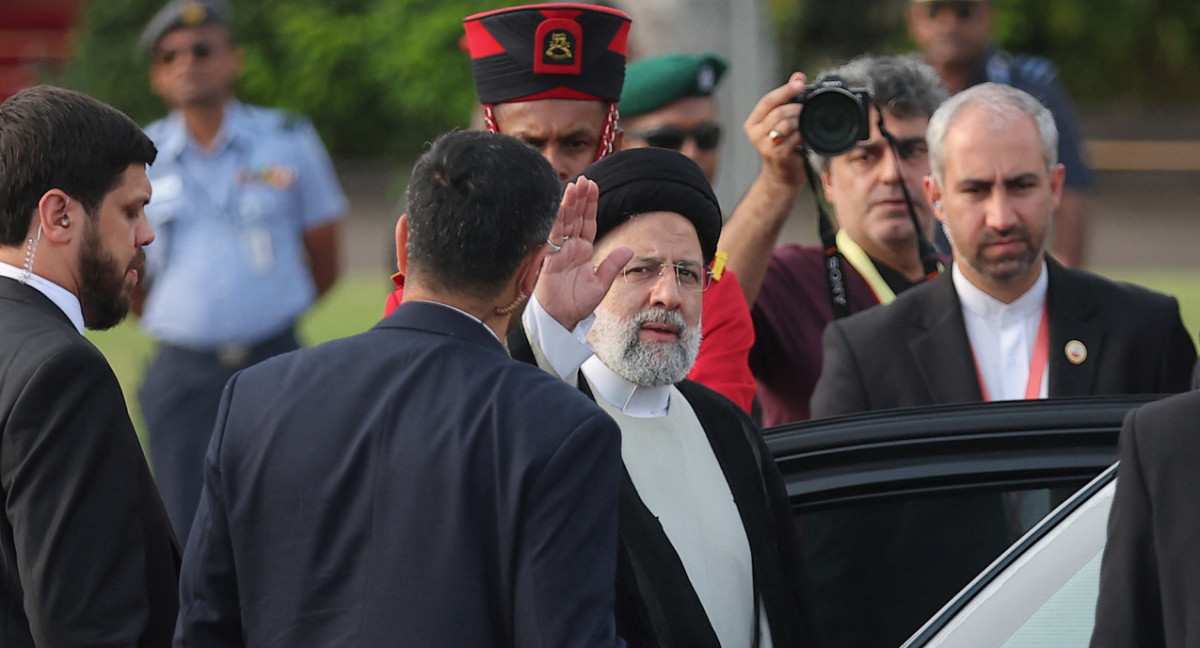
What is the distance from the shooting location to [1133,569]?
82.0 inches

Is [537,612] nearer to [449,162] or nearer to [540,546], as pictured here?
[540,546]

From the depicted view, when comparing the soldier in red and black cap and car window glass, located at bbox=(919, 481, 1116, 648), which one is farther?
the soldier in red and black cap

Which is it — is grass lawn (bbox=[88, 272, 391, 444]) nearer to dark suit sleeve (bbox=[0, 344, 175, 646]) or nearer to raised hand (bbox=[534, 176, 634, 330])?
dark suit sleeve (bbox=[0, 344, 175, 646])

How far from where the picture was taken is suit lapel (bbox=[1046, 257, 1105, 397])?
3.60 metres

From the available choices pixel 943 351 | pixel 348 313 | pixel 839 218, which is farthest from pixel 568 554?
pixel 348 313

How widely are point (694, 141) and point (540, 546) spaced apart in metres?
2.49

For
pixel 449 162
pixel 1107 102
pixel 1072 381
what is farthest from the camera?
pixel 1107 102

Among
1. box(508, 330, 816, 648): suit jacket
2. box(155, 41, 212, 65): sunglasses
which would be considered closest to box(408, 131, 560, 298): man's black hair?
box(508, 330, 816, 648): suit jacket

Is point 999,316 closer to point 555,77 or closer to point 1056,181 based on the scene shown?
point 1056,181

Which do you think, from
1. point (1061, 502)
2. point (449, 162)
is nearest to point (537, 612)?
point (449, 162)

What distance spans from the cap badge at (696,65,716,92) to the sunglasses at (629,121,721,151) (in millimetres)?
95

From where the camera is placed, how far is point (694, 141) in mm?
4586

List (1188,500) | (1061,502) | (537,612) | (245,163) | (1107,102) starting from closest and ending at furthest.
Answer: (1188,500) < (537,612) < (1061,502) < (245,163) < (1107,102)

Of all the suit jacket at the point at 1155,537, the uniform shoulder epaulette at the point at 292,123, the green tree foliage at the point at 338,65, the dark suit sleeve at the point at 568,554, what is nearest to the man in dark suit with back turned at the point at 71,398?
the dark suit sleeve at the point at 568,554
